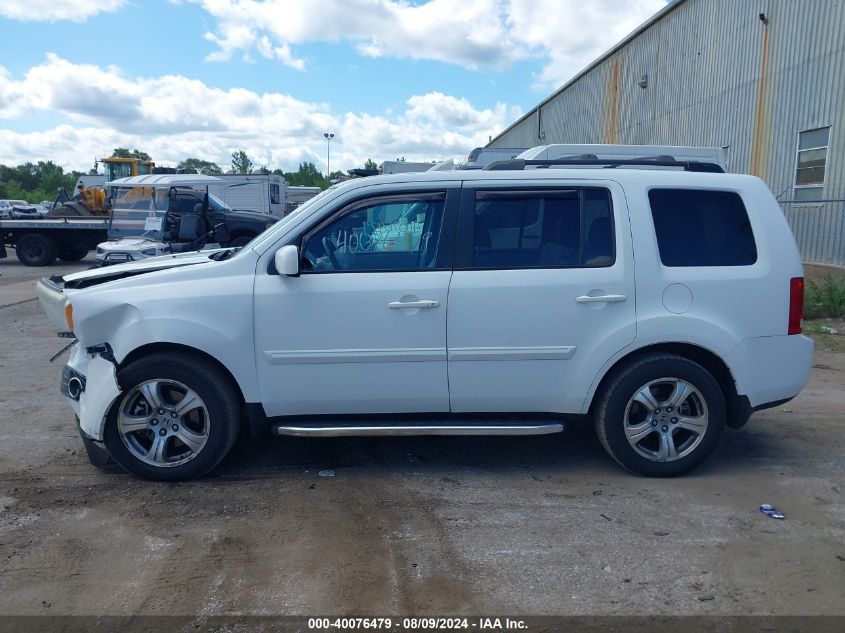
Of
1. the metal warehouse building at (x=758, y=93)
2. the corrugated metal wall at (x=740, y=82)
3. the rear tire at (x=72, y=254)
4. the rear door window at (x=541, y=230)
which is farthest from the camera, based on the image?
the rear tire at (x=72, y=254)


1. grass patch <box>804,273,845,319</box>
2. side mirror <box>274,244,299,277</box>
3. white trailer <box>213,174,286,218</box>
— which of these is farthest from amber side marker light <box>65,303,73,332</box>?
white trailer <box>213,174,286,218</box>

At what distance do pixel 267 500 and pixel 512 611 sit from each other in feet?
5.78

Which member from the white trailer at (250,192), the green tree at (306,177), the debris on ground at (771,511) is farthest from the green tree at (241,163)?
the debris on ground at (771,511)

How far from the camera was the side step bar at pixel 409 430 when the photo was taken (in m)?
4.51

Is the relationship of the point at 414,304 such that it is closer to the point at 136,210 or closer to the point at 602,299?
the point at 602,299

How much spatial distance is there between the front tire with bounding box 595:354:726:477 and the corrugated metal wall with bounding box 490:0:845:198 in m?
10.1

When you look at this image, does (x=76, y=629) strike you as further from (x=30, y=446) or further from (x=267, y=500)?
(x=30, y=446)

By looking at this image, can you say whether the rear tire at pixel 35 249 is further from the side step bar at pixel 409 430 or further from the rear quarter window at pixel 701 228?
the rear quarter window at pixel 701 228

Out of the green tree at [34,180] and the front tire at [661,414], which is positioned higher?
the green tree at [34,180]

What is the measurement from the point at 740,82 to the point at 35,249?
1873 cm

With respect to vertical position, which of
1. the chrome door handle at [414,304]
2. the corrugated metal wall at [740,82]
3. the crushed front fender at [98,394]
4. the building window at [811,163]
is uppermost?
the corrugated metal wall at [740,82]

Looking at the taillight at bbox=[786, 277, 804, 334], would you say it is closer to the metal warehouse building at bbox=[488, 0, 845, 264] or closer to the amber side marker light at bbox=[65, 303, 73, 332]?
the amber side marker light at bbox=[65, 303, 73, 332]

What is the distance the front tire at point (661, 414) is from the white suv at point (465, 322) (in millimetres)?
12

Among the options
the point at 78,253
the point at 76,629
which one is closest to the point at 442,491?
the point at 76,629
